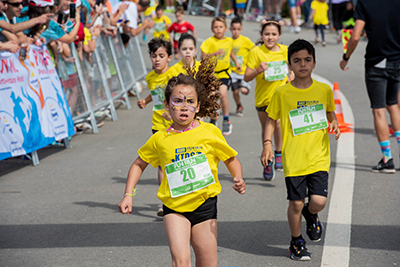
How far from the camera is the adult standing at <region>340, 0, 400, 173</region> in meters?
7.21

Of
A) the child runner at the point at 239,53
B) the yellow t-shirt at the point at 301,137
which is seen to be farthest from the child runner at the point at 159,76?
the child runner at the point at 239,53

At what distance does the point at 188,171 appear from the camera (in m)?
3.98

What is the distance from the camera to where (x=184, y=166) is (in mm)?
3990

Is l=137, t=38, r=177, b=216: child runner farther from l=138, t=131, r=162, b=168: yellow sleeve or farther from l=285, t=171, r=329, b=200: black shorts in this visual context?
l=138, t=131, r=162, b=168: yellow sleeve

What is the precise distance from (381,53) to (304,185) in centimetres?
318

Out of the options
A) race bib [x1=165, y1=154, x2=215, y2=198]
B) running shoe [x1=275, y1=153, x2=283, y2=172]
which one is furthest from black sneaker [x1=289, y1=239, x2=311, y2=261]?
running shoe [x1=275, y1=153, x2=283, y2=172]

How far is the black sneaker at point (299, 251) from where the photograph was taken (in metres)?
4.79

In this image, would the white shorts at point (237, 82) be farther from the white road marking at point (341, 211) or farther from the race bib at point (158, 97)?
Result: the race bib at point (158, 97)

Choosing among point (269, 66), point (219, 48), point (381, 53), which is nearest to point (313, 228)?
point (269, 66)

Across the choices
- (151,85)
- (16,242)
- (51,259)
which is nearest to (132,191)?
(51,259)

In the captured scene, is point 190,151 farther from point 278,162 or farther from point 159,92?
point 278,162

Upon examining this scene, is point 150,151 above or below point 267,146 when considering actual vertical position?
above

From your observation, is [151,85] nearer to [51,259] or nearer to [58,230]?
[58,230]

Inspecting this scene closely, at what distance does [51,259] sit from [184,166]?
68.0 inches
